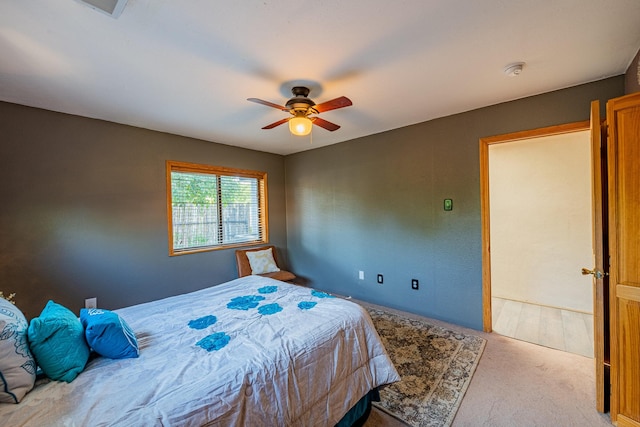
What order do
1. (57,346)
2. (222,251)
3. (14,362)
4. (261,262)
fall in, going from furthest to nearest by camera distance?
(261,262) < (222,251) < (57,346) < (14,362)

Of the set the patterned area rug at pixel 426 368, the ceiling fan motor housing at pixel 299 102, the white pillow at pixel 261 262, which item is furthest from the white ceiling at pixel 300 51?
the patterned area rug at pixel 426 368

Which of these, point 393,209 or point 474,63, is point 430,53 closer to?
point 474,63

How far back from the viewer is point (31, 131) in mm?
2475

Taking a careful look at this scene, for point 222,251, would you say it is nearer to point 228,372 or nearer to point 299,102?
point 299,102

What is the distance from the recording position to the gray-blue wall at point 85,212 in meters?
2.41

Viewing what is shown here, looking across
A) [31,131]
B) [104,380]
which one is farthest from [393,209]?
[31,131]

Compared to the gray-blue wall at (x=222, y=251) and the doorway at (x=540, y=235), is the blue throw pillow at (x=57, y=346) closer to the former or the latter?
the gray-blue wall at (x=222, y=251)

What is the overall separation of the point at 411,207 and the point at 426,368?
1805 millimetres

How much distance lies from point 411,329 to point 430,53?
2.64 metres

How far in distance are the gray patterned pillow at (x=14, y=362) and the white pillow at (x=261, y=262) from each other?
283 centimetres

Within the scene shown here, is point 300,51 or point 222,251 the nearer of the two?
point 300,51

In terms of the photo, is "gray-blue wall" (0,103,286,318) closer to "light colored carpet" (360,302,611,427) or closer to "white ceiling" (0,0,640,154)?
"white ceiling" (0,0,640,154)

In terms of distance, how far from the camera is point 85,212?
2.76m

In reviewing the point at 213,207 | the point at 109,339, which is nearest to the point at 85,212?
the point at 213,207
